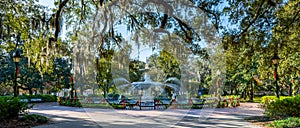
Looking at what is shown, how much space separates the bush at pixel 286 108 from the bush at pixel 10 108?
27.3 ft

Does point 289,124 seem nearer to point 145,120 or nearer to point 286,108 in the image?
point 286,108

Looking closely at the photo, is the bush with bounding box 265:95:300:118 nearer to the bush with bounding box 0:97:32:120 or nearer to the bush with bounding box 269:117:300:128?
the bush with bounding box 269:117:300:128

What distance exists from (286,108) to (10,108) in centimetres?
883

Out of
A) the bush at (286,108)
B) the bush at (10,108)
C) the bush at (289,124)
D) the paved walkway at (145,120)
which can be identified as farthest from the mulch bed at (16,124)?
the bush at (286,108)

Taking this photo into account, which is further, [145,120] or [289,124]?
[145,120]

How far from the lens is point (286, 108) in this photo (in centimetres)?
812

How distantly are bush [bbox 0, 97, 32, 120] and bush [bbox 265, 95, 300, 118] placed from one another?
8.32 meters

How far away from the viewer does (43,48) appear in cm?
863

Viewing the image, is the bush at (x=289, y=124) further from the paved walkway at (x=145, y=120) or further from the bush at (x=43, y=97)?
the bush at (x=43, y=97)

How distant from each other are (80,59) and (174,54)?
2801mm

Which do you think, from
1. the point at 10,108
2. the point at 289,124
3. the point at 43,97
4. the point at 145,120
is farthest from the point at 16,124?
the point at 43,97

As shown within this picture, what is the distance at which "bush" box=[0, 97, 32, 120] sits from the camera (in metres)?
7.30

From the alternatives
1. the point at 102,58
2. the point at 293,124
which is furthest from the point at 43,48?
the point at 293,124

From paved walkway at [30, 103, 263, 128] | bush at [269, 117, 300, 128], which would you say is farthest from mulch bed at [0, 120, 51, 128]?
bush at [269, 117, 300, 128]
